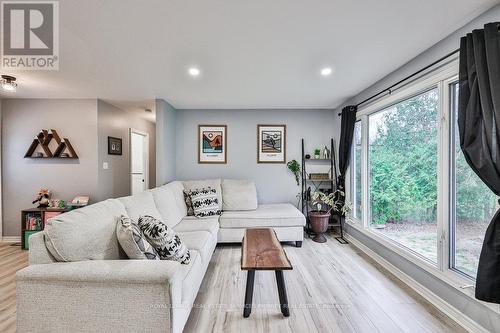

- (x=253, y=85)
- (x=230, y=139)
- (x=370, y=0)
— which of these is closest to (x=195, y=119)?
(x=230, y=139)

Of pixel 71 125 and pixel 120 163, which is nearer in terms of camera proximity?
pixel 71 125

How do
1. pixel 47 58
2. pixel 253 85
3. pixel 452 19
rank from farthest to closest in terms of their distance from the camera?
1. pixel 253 85
2. pixel 47 58
3. pixel 452 19

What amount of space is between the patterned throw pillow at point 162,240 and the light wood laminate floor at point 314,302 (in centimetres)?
60

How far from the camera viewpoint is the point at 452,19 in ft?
5.45

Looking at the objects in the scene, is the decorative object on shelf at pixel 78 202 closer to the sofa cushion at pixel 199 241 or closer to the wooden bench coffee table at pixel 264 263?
the sofa cushion at pixel 199 241

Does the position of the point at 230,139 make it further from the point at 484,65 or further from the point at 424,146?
the point at 484,65

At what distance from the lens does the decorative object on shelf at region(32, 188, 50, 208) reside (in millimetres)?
3463

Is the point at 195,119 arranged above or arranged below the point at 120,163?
above

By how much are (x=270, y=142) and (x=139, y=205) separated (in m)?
2.76

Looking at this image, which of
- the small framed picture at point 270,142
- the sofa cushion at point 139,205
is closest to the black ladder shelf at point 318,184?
the small framed picture at point 270,142

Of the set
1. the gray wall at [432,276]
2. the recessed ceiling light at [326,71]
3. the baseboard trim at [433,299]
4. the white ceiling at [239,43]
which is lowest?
the baseboard trim at [433,299]

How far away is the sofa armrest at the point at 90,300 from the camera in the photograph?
129cm

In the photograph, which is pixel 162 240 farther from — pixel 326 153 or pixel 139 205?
pixel 326 153

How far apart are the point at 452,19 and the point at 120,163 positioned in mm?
5093
